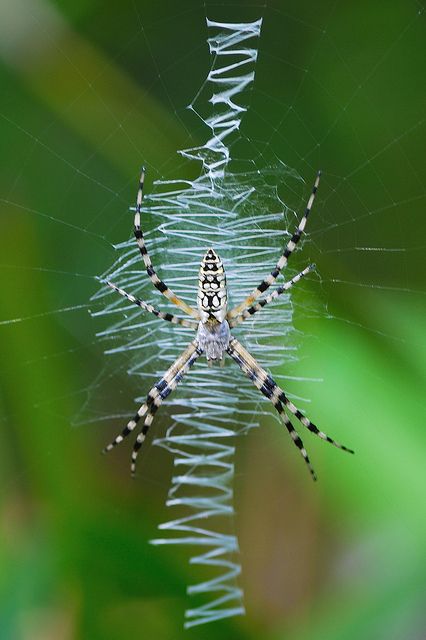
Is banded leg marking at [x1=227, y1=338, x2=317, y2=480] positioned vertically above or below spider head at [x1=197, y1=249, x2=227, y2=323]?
below

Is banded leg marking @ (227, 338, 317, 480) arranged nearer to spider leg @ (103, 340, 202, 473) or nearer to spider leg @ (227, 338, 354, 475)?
spider leg @ (227, 338, 354, 475)

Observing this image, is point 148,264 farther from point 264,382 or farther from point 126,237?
point 264,382

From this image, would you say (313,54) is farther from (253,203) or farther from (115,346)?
(115,346)

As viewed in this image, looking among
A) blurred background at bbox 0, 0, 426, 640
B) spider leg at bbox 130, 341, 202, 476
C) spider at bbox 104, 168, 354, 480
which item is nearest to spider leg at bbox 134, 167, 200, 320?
spider at bbox 104, 168, 354, 480

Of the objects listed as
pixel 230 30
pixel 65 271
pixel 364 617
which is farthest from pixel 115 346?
pixel 364 617

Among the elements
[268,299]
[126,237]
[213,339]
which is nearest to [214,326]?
[213,339]
